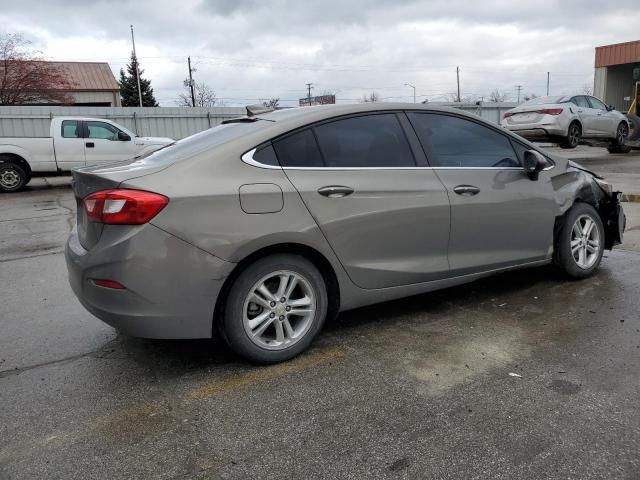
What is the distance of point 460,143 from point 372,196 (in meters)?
1.03

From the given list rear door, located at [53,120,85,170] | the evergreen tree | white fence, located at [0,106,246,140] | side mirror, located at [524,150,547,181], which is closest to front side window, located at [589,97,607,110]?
white fence, located at [0,106,246,140]

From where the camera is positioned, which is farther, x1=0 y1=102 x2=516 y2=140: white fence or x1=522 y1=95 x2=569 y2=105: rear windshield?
x1=0 y1=102 x2=516 y2=140: white fence

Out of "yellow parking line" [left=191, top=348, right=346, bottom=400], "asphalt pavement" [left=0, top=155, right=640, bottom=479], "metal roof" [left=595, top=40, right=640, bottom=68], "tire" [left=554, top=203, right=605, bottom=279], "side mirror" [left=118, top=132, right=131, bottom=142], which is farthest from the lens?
"metal roof" [left=595, top=40, right=640, bottom=68]

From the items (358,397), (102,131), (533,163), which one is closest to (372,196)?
(358,397)

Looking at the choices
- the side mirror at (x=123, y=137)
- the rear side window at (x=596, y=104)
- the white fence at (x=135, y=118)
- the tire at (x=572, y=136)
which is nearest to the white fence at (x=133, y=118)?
the white fence at (x=135, y=118)

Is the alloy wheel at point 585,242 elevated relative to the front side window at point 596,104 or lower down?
lower down

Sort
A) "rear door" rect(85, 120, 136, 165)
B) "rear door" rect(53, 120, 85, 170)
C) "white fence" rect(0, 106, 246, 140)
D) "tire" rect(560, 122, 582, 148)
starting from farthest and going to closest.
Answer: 1. "white fence" rect(0, 106, 246, 140)
2. "tire" rect(560, 122, 582, 148)
3. "rear door" rect(85, 120, 136, 165)
4. "rear door" rect(53, 120, 85, 170)

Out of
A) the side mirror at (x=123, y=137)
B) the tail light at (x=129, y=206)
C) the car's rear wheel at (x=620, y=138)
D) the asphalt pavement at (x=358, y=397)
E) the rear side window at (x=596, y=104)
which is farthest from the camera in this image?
the car's rear wheel at (x=620, y=138)

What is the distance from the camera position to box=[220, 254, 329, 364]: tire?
3.21m

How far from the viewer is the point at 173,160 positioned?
10.7ft

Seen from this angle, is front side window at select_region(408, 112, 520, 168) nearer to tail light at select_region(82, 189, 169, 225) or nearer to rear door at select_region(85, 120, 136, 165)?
tail light at select_region(82, 189, 169, 225)

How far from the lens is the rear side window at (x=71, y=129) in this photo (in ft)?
47.4

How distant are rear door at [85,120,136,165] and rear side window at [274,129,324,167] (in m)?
12.3

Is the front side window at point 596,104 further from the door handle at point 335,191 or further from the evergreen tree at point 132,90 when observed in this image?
the evergreen tree at point 132,90
